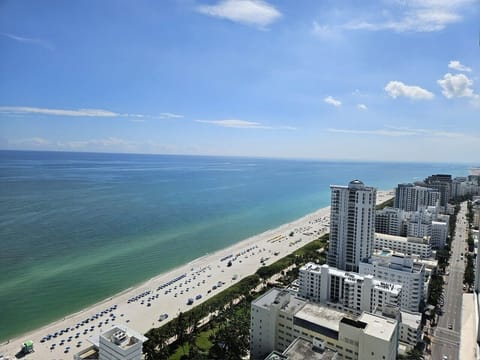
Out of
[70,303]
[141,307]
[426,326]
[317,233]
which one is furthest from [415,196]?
[70,303]

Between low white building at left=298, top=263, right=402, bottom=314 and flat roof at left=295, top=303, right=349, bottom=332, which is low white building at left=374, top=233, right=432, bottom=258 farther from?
flat roof at left=295, top=303, right=349, bottom=332

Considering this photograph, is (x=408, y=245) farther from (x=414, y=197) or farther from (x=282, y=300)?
(x=414, y=197)

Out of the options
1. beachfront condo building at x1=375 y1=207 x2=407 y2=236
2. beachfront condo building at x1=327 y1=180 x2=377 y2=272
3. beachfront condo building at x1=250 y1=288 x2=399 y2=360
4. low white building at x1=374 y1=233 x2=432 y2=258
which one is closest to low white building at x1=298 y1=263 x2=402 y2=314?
beachfront condo building at x1=250 y1=288 x2=399 y2=360

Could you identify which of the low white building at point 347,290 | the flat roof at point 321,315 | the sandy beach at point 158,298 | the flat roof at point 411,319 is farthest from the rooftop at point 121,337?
the flat roof at point 411,319

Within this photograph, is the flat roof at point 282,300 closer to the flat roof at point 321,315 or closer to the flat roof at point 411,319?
the flat roof at point 321,315

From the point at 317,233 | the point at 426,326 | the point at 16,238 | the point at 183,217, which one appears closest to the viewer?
the point at 426,326

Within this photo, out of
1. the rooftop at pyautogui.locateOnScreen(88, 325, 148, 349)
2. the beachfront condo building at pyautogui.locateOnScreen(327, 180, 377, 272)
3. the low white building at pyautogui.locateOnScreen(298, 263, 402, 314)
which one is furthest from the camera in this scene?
the beachfront condo building at pyautogui.locateOnScreen(327, 180, 377, 272)

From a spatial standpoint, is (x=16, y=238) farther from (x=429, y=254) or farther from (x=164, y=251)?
(x=429, y=254)
